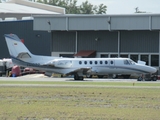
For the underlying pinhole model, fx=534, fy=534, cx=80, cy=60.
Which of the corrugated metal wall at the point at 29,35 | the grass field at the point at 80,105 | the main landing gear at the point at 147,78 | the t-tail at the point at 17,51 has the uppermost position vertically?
the corrugated metal wall at the point at 29,35

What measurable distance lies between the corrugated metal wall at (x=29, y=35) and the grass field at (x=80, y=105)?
41391 mm

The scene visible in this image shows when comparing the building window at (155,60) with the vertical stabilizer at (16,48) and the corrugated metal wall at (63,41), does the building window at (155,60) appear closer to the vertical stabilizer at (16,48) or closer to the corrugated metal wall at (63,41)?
the corrugated metal wall at (63,41)

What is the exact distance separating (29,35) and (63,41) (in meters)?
11.5

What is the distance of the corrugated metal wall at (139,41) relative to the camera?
188ft

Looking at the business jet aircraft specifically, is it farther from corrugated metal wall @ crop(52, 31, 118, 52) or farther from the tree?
the tree

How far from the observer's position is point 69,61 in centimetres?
5153

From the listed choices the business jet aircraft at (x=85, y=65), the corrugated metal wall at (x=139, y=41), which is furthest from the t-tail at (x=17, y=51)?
the corrugated metal wall at (x=139, y=41)

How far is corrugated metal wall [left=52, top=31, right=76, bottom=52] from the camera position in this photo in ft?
201

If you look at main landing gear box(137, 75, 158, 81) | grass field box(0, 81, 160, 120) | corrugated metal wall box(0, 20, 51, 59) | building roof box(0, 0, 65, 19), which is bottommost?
main landing gear box(137, 75, 158, 81)

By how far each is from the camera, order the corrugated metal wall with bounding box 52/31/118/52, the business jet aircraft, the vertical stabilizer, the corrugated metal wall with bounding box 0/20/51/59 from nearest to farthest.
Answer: the business jet aircraft
the vertical stabilizer
the corrugated metal wall with bounding box 52/31/118/52
the corrugated metal wall with bounding box 0/20/51/59

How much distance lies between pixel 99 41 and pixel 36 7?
48.7m

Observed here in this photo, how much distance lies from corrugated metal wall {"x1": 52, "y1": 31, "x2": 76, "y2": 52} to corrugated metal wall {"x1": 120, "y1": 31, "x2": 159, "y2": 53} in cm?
595

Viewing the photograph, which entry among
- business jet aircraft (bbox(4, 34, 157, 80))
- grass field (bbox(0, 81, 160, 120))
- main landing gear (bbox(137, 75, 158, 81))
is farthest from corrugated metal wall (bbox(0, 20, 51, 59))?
grass field (bbox(0, 81, 160, 120))

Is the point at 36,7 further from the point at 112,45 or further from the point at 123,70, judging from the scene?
the point at 123,70
